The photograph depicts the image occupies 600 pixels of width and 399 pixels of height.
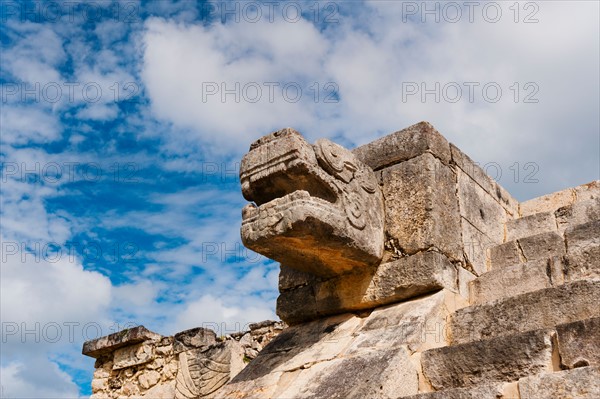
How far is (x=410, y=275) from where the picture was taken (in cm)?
485

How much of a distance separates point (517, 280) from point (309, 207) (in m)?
1.51

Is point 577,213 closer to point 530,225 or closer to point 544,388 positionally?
point 530,225

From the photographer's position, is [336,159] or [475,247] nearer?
[336,159]

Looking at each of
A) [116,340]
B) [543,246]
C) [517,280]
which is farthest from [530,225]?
[116,340]

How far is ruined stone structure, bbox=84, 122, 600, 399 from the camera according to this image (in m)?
3.92

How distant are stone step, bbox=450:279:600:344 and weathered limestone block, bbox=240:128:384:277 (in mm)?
844

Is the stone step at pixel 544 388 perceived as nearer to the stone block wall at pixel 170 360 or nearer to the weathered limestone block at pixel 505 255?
the weathered limestone block at pixel 505 255

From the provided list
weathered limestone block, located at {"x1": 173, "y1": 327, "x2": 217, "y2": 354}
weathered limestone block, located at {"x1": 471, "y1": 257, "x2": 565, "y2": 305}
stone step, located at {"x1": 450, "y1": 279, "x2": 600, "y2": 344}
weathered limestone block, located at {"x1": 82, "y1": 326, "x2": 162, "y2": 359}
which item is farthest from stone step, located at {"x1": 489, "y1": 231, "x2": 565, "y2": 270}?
weathered limestone block, located at {"x1": 82, "y1": 326, "x2": 162, "y2": 359}

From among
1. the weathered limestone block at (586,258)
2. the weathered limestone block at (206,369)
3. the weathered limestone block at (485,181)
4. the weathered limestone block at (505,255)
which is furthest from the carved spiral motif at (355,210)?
the weathered limestone block at (206,369)

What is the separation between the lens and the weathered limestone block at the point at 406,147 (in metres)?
5.32

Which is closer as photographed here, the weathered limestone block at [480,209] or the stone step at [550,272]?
the stone step at [550,272]

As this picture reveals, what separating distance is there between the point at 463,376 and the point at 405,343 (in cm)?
43

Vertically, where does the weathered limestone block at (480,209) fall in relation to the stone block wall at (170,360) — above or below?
above

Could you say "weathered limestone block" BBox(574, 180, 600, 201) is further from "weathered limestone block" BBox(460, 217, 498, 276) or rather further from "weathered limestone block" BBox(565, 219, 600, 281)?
"weathered limestone block" BBox(565, 219, 600, 281)
